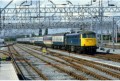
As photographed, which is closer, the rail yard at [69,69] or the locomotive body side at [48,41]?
the rail yard at [69,69]

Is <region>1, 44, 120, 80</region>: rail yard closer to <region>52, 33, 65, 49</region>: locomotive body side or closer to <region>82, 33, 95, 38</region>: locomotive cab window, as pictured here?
<region>82, 33, 95, 38</region>: locomotive cab window

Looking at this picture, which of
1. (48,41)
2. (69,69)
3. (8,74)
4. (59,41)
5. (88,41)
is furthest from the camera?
(48,41)

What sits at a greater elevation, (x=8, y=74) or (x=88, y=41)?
(x=88, y=41)

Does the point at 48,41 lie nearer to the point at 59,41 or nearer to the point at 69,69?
the point at 59,41

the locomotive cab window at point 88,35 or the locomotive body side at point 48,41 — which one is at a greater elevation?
the locomotive cab window at point 88,35

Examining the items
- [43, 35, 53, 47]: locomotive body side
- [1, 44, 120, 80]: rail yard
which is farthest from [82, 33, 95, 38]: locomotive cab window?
[43, 35, 53, 47]: locomotive body side

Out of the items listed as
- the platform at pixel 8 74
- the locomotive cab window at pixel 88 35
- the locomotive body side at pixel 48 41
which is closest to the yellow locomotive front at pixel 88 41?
the locomotive cab window at pixel 88 35

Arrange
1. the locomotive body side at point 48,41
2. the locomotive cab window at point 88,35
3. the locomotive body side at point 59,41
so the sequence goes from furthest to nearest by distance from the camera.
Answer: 1. the locomotive body side at point 48,41
2. the locomotive body side at point 59,41
3. the locomotive cab window at point 88,35

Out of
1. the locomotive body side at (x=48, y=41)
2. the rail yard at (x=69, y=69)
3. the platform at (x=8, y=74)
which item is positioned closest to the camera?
the platform at (x=8, y=74)

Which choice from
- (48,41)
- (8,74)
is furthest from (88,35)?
(48,41)

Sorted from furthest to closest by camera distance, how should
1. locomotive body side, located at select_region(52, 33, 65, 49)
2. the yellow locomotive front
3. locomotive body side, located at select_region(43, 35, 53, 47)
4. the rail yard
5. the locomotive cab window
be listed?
locomotive body side, located at select_region(43, 35, 53, 47)
locomotive body side, located at select_region(52, 33, 65, 49)
the locomotive cab window
the yellow locomotive front
the rail yard

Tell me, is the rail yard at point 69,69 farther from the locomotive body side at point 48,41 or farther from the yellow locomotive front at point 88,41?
the locomotive body side at point 48,41

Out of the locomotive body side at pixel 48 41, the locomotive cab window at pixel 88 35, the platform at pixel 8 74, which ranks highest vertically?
the locomotive cab window at pixel 88 35

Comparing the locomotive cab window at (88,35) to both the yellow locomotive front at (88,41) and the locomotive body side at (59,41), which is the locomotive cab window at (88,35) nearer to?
the yellow locomotive front at (88,41)
